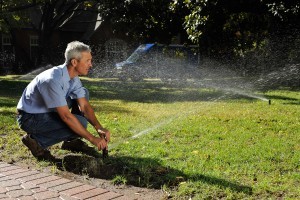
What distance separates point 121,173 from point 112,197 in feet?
2.10

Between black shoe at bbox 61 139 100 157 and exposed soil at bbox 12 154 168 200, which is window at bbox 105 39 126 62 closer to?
black shoe at bbox 61 139 100 157

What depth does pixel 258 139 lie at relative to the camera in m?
5.58

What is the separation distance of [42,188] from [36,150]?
92 cm

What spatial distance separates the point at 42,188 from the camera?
3.72m

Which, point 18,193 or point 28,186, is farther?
point 28,186

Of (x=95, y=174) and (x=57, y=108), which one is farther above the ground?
(x=57, y=108)

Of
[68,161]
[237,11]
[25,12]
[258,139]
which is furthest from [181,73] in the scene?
[68,161]

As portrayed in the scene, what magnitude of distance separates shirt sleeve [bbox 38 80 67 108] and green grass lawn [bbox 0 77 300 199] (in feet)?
2.35

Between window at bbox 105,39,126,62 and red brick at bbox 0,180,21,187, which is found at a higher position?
window at bbox 105,39,126,62

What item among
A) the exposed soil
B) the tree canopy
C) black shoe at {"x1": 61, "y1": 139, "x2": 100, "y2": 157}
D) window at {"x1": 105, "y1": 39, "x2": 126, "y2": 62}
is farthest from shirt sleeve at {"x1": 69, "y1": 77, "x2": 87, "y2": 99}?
window at {"x1": 105, "y1": 39, "x2": 126, "y2": 62}

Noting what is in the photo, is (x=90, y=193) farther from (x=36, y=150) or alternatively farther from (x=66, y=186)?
(x=36, y=150)

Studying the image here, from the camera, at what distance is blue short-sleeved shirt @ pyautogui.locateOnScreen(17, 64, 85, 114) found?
4242mm

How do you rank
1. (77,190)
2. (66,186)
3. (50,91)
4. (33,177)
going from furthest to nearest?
(50,91) < (33,177) < (66,186) < (77,190)

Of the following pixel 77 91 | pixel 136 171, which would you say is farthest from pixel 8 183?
pixel 77 91
